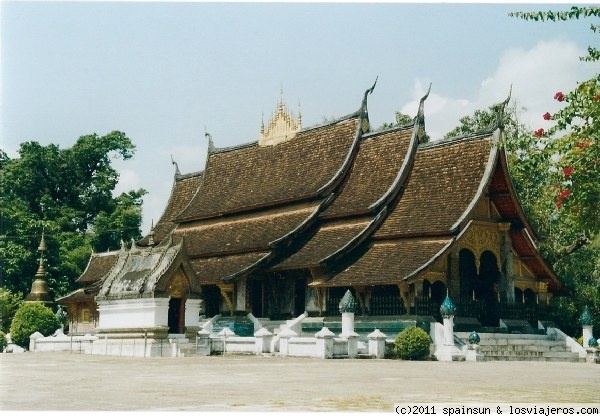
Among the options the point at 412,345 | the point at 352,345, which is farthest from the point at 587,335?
the point at 352,345

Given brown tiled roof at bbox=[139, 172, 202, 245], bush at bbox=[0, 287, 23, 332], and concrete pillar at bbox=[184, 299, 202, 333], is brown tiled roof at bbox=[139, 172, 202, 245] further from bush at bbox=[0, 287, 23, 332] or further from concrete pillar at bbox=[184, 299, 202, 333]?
concrete pillar at bbox=[184, 299, 202, 333]

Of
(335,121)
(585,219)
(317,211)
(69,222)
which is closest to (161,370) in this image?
(585,219)

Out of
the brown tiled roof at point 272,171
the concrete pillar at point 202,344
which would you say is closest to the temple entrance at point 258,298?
the brown tiled roof at point 272,171

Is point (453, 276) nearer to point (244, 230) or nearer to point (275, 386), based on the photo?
point (244, 230)

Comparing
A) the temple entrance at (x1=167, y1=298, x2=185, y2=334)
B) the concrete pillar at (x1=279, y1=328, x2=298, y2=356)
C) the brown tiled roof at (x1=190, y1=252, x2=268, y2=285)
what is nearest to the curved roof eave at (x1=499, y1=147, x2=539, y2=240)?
the brown tiled roof at (x1=190, y1=252, x2=268, y2=285)

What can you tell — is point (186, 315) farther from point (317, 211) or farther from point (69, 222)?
point (69, 222)

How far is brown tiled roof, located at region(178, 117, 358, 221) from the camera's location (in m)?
35.4

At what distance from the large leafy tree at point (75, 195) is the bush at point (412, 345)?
29.7 m

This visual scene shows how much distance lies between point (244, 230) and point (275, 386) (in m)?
21.7

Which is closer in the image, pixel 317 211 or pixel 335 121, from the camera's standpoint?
pixel 317 211

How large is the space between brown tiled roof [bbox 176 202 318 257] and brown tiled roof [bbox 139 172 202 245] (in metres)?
3.51

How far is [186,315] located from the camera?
1122 inches

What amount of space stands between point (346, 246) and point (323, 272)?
112 centimetres

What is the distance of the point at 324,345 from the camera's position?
25.5m
